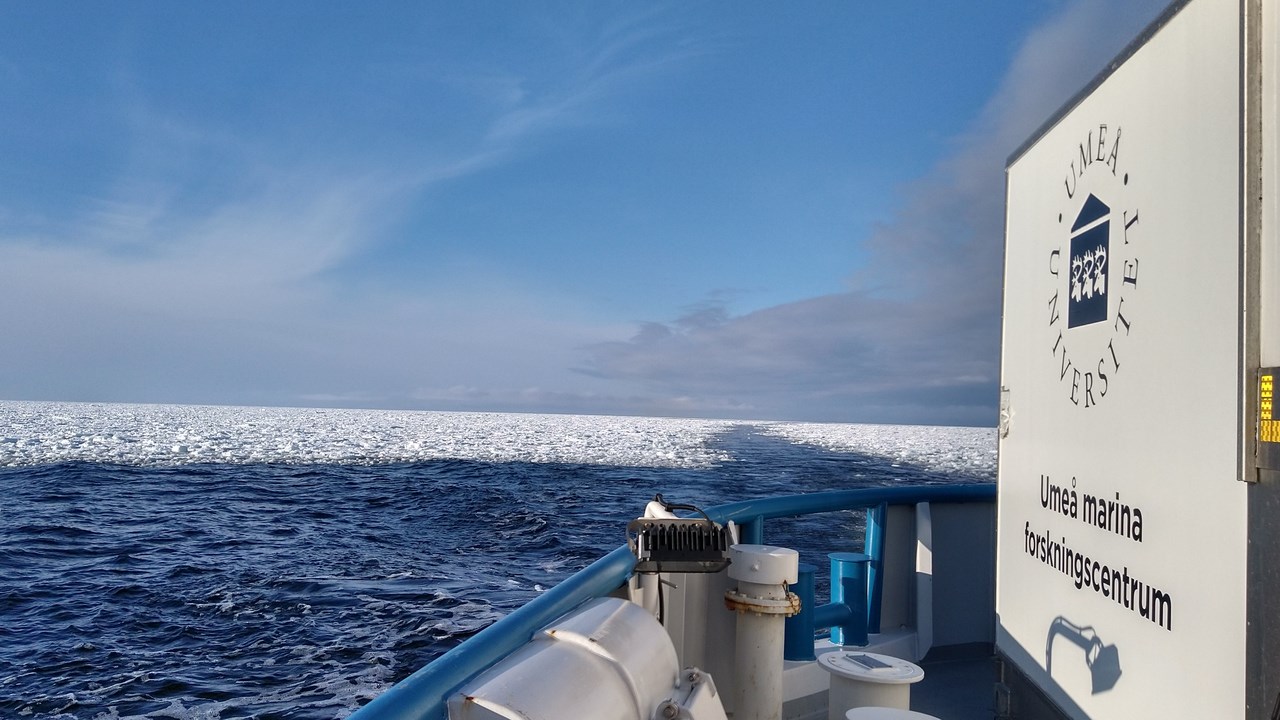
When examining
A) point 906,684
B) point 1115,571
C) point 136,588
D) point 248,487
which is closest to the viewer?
point 1115,571

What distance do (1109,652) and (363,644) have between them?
9825mm

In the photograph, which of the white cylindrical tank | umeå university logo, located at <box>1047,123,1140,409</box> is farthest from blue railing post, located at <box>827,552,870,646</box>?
the white cylindrical tank

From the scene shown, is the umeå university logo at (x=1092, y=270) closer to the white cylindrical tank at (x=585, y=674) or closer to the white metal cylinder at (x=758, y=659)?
the white metal cylinder at (x=758, y=659)

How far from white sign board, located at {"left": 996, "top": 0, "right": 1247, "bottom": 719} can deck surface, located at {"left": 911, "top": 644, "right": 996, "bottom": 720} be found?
0.58m

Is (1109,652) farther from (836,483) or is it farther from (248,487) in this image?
(248,487)

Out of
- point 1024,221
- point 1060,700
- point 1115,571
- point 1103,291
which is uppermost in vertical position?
point 1024,221

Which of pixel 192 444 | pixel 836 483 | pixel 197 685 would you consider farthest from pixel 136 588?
pixel 192 444

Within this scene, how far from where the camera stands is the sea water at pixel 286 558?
9484mm

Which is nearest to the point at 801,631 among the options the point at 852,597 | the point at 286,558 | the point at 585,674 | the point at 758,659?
the point at 852,597

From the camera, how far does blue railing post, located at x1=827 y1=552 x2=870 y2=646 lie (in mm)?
3326

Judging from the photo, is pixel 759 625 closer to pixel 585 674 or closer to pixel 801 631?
pixel 801 631

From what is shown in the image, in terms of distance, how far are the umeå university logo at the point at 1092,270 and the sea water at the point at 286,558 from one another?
7.39 ft

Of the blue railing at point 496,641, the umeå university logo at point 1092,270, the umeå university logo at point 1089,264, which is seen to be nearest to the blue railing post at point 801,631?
the blue railing at point 496,641

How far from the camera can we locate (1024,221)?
8.50ft
